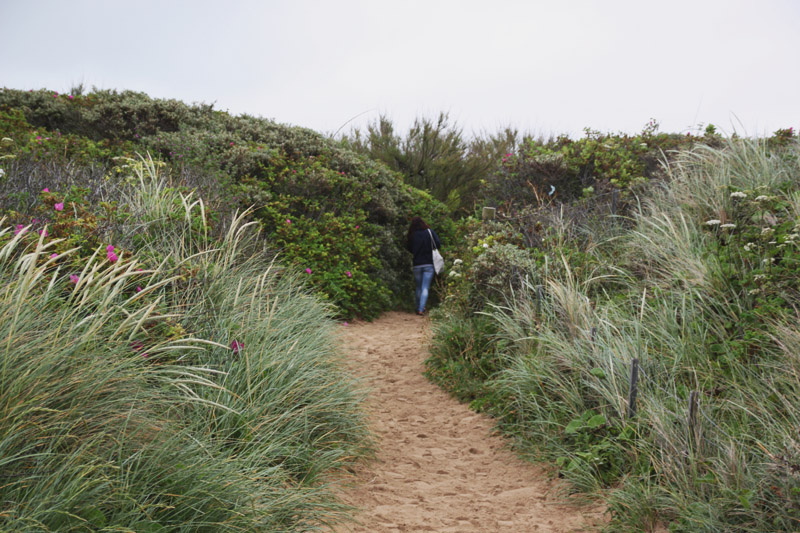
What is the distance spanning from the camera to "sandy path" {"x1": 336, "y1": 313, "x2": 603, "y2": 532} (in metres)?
3.90

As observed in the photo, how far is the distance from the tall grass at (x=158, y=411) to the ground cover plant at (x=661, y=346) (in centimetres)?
174

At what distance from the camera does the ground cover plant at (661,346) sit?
11.2ft

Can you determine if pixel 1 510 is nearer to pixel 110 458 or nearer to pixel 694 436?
pixel 110 458

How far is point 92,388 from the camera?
2961mm

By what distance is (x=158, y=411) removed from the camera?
11.7 ft

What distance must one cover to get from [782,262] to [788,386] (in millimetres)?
1407

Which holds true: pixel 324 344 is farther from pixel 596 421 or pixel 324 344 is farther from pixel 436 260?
pixel 436 260

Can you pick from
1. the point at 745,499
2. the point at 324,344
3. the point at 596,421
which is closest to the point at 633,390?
the point at 596,421

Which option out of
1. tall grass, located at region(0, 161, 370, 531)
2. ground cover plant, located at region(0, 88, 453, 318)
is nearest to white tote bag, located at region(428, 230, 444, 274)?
ground cover plant, located at region(0, 88, 453, 318)

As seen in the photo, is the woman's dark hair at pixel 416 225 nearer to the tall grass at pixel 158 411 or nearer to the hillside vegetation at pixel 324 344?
the hillside vegetation at pixel 324 344

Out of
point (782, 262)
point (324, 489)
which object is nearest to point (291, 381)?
point (324, 489)

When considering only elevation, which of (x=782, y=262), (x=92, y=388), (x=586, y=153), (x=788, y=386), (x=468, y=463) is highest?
(x=586, y=153)

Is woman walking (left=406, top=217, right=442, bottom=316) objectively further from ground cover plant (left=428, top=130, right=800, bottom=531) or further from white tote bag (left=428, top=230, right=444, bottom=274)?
ground cover plant (left=428, top=130, right=800, bottom=531)

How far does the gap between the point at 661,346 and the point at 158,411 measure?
12.4 feet
